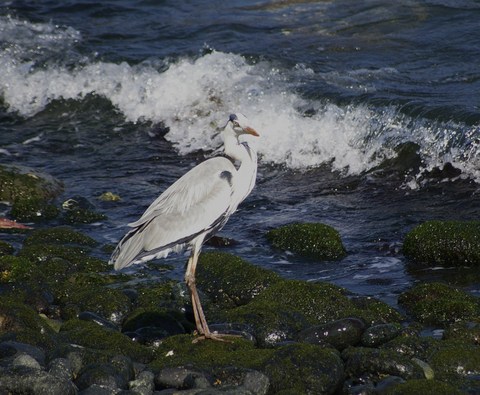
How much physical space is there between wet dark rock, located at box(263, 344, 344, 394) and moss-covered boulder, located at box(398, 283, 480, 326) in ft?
5.51

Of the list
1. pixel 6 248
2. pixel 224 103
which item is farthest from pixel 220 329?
pixel 224 103

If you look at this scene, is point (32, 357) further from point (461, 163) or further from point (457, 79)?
point (457, 79)

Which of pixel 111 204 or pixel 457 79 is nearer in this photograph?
pixel 111 204

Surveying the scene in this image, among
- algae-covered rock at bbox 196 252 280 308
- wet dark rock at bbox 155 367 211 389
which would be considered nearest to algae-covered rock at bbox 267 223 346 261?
algae-covered rock at bbox 196 252 280 308

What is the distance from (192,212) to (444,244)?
8.88ft

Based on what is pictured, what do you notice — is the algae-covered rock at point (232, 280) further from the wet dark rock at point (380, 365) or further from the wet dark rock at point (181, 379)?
the wet dark rock at point (181, 379)

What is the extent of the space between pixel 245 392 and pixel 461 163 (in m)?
6.51

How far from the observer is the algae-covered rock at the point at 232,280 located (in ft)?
24.8

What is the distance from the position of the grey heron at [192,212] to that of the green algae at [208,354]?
0.49 meters

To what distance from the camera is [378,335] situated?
6.25m

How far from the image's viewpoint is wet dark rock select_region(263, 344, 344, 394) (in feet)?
17.8

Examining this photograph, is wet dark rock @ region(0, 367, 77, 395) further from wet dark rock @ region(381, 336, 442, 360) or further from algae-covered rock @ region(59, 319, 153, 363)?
wet dark rock @ region(381, 336, 442, 360)

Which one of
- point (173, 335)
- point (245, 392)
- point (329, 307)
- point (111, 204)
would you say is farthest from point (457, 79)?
point (245, 392)

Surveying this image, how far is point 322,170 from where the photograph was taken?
11.8 metres
